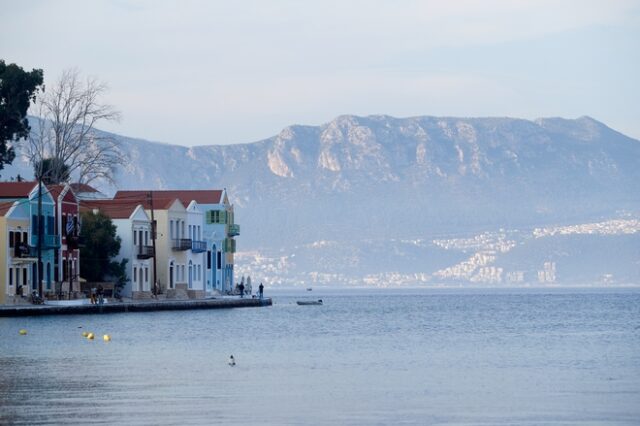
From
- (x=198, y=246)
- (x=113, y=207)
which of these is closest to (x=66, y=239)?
(x=113, y=207)

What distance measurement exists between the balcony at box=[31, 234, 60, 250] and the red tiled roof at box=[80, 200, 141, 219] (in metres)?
9.45

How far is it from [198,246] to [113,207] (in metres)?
11.5

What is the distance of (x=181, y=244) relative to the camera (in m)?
115

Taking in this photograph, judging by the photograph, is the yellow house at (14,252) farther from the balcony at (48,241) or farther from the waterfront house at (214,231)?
the waterfront house at (214,231)

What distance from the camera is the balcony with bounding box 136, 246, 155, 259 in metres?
108

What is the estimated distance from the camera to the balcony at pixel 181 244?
11438cm

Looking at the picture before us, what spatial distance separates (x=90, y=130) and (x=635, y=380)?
80.0 metres

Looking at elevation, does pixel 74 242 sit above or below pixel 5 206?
below

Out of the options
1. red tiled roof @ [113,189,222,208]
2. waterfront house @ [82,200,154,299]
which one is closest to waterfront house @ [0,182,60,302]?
waterfront house @ [82,200,154,299]

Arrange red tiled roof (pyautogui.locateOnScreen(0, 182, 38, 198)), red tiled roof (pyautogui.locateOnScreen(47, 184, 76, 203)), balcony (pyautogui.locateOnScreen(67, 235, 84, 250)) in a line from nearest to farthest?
red tiled roof (pyautogui.locateOnScreen(0, 182, 38, 198))
red tiled roof (pyautogui.locateOnScreen(47, 184, 76, 203))
balcony (pyautogui.locateOnScreen(67, 235, 84, 250))

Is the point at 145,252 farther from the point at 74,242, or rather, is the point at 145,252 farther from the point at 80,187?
the point at 74,242

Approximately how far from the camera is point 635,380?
44344 mm

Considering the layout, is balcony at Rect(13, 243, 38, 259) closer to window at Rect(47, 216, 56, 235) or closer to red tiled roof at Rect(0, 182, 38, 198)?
red tiled roof at Rect(0, 182, 38, 198)

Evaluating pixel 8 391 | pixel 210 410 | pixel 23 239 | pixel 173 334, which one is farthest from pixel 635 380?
pixel 23 239
